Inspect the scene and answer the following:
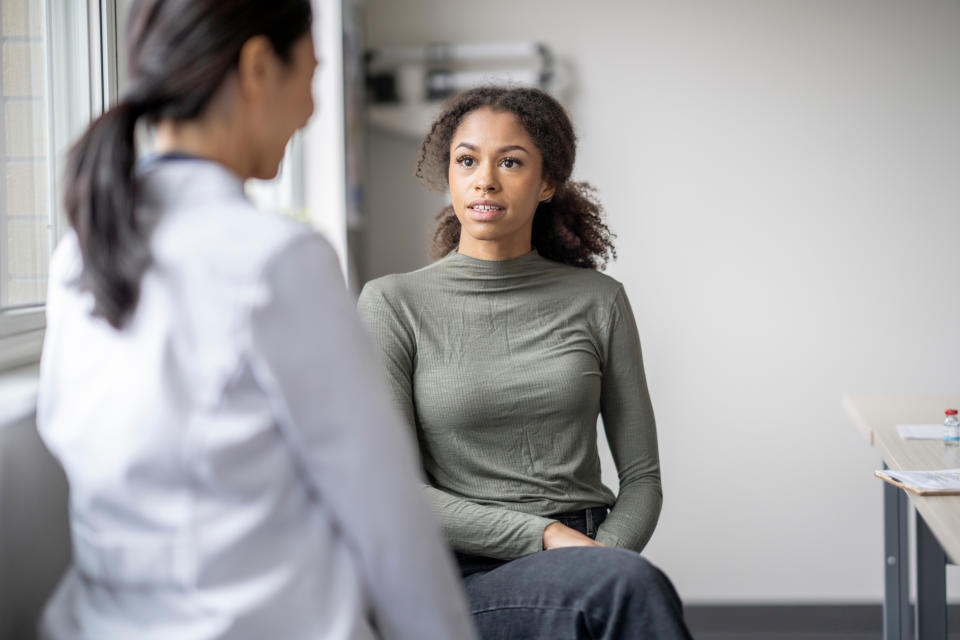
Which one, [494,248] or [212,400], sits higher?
[494,248]

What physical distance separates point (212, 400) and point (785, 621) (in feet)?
8.77

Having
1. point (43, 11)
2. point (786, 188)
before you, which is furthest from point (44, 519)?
point (786, 188)

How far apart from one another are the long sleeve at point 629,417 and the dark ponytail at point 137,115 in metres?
0.85

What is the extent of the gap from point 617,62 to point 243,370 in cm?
244

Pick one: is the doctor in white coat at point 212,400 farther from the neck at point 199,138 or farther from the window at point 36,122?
the window at point 36,122

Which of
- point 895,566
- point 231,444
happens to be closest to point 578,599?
point 231,444

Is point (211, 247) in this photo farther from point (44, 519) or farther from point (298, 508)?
point (44, 519)

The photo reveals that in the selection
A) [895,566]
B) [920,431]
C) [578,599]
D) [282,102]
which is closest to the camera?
[282,102]

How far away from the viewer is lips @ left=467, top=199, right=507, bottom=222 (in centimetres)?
145

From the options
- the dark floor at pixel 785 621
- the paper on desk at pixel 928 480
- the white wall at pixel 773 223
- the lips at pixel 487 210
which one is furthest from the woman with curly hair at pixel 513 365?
the dark floor at pixel 785 621

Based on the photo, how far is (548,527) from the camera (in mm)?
1290

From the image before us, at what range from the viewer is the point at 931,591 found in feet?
6.09

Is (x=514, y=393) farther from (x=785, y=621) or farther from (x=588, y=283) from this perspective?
(x=785, y=621)

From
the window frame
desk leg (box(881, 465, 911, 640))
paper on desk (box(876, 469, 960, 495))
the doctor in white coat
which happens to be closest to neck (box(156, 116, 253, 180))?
the doctor in white coat
